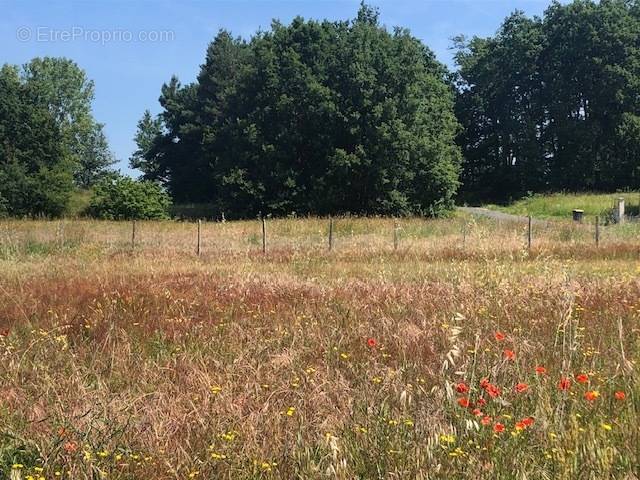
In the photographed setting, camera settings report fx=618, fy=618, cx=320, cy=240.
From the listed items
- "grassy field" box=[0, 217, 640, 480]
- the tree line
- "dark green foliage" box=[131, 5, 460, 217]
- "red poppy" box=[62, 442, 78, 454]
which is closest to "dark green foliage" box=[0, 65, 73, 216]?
the tree line

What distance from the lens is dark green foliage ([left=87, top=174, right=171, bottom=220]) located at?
144ft

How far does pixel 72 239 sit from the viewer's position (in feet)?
74.5

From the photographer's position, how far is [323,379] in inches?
160

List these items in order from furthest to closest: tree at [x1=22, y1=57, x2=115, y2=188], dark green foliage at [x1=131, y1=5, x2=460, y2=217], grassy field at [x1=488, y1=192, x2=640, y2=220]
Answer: tree at [x1=22, y1=57, x2=115, y2=188]
dark green foliage at [x1=131, y1=5, x2=460, y2=217]
grassy field at [x1=488, y1=192, x2=640, y2=220]

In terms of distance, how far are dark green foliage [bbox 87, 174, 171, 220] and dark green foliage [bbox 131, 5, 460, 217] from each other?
203 inches

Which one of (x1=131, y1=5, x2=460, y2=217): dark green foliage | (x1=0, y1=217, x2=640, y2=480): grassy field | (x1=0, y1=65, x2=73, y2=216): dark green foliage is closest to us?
(x1=0, y1=217, x2=640, y2=480): grassy field

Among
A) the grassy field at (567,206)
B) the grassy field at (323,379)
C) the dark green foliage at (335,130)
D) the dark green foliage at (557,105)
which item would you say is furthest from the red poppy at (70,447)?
the dark green foliage at (557,105)

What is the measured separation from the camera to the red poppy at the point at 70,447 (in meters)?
2.93

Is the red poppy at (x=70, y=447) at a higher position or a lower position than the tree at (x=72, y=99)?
lower

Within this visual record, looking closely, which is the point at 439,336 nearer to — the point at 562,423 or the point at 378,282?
the point at 562,423

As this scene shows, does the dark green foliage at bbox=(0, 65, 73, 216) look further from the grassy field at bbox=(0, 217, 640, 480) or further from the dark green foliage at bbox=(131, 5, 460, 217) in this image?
the grassy field at bbox=(0, 217, 640, 480)

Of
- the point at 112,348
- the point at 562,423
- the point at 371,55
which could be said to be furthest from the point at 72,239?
the point at 371,55

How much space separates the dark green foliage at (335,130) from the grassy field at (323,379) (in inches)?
1252

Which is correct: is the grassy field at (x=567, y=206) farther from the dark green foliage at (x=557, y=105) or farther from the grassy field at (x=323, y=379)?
the grassy field at (x=323, y=379)
